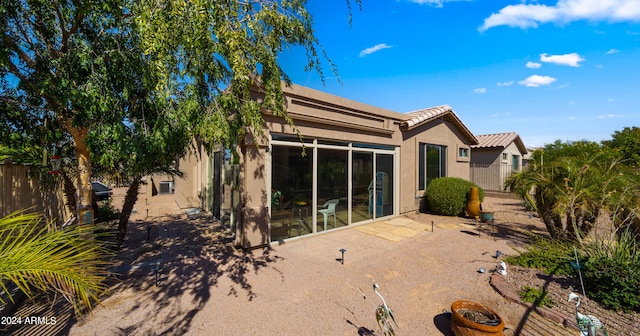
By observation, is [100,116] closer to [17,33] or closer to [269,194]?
[17,33]

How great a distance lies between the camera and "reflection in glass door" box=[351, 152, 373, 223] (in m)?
8.26

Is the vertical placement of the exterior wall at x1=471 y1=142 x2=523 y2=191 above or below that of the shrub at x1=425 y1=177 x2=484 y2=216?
above

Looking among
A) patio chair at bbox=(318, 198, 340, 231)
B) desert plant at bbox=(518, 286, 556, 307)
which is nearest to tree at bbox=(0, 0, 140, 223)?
patio chair at bbox=(318, 198, 340, 231)

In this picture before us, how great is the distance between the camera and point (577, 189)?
5535mm

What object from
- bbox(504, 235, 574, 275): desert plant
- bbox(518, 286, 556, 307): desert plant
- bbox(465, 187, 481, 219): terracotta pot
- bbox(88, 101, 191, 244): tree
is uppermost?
bbox(88, 101, 191, 244): tree

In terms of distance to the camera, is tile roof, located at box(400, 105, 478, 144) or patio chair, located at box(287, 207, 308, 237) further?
tile roof, located at box(400, 105, 478, 144)

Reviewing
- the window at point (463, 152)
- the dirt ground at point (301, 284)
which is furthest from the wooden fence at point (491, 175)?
the dirt ground at point (301, 284)

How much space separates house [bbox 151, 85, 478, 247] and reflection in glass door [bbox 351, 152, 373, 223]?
33 millimetres

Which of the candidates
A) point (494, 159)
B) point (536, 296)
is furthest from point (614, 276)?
point (494, 159)

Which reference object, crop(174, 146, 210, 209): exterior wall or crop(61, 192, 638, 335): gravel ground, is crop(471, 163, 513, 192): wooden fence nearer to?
crop(61, 192, 638, 335): gravel ground

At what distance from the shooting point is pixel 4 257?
1937mm

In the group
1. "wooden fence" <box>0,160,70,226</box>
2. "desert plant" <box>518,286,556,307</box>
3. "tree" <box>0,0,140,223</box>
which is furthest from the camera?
"wooden fence" <box>0,160,70,226</box>

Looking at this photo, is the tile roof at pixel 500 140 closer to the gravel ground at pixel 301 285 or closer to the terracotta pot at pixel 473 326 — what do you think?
the gravel ground at pixel 301 285

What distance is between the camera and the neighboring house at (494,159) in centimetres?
1825
